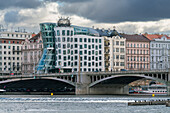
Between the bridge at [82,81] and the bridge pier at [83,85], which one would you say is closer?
the bridge at [82,81]

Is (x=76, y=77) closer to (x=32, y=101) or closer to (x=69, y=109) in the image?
(x=32, y=101)

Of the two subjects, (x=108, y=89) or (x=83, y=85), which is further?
(x=108, y=89)

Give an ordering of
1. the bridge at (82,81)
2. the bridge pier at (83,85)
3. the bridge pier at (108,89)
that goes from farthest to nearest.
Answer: the bridge pier at (108,89) < the bridge pier at (83,85) < the bridge at (82,81)

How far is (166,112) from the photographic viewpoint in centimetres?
11006

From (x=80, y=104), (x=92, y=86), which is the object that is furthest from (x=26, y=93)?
(x=80, y=104)

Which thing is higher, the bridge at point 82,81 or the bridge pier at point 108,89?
the bridge at point 82,81

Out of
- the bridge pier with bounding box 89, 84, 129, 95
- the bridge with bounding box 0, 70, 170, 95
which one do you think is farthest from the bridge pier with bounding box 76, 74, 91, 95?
the bridge pier with bounding box 89, 84, 129, 95

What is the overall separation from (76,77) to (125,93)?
66.3ft

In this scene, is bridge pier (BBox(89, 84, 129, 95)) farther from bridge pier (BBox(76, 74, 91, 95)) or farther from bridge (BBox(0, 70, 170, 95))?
bridge pier (BBox(76, 74, 91, 95))

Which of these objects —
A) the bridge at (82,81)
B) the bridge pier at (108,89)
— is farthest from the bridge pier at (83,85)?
the bridge pier at (108,89)

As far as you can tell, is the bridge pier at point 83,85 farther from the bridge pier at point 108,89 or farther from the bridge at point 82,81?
the bridge pier at point 108,89

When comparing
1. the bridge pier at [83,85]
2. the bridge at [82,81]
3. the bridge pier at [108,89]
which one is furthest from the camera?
the bridge pier at [108,89]

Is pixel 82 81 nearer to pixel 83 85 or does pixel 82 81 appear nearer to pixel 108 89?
pixel 83 85

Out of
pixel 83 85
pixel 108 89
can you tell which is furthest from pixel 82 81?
pixel 108 89
